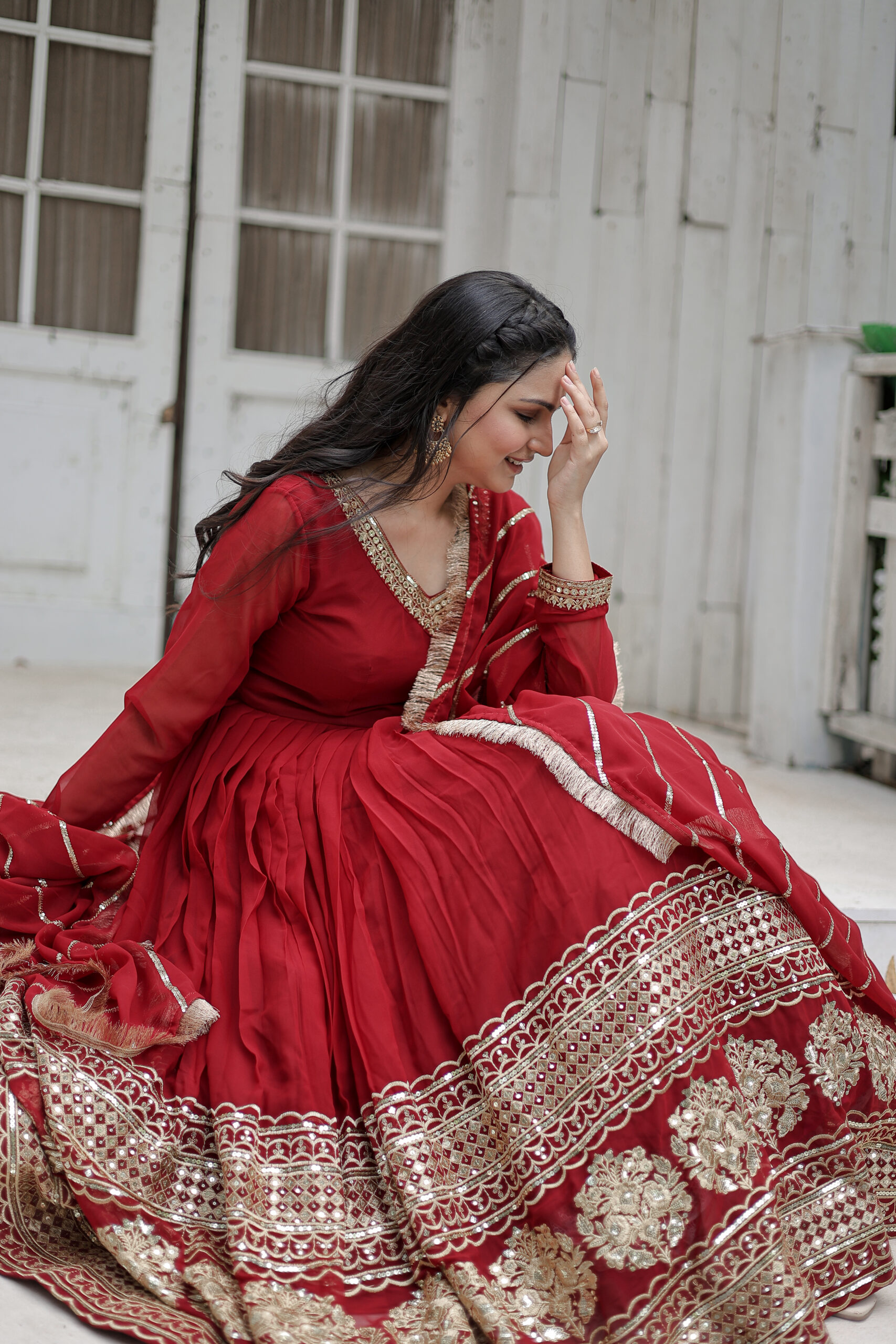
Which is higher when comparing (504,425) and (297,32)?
(297,32)

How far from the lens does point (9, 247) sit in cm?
394

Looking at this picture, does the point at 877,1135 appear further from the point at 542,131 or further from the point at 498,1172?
the point at 542,131

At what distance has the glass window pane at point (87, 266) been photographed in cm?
397

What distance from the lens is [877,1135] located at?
149cm

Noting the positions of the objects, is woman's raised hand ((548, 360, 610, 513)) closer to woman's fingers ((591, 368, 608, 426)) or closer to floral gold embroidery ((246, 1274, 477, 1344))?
woman's fingers ((591, 368, 608, 426))

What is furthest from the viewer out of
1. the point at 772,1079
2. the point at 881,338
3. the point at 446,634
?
the point at 881,338

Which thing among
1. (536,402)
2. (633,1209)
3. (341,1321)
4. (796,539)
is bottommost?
(341,1321)

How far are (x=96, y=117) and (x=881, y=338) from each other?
2.45 meters

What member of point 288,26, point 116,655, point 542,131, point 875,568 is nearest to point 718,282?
point 542,131

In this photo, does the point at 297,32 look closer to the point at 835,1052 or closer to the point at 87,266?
the point at 87,266

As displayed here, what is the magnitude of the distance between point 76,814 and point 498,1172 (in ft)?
2.43

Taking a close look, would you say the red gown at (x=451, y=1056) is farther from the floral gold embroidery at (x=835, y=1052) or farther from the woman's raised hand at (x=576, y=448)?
the woman's raised hand at (x=576, y=448)

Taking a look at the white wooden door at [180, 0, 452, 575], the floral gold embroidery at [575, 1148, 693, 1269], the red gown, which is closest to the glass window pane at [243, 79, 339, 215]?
the white wooden door at [180, 0, 452, 575]

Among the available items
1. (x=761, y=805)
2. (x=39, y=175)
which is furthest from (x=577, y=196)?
(x=761, y=805)
